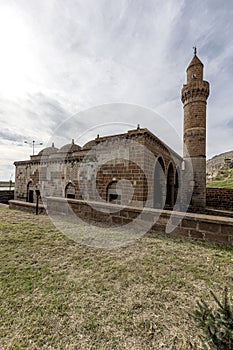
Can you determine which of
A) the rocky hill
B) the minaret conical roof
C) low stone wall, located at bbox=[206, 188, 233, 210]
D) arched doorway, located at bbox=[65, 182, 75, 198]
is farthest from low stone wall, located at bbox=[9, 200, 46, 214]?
the rocky hill

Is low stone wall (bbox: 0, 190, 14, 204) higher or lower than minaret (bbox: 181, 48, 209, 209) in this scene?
lower

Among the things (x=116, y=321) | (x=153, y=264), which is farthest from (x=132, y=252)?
(x=116, y=321)

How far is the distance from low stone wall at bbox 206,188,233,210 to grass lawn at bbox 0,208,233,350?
14000 mm

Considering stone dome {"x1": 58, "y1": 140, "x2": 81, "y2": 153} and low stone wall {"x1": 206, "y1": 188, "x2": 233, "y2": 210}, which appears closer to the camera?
low stone wall {"x1": 206, "y1": 188, "x2": 233, "y2": 210}

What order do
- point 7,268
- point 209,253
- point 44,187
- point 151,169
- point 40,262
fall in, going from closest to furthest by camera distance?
point 7,268, point 40,262, point 209,253, point 151,169, point 44,187

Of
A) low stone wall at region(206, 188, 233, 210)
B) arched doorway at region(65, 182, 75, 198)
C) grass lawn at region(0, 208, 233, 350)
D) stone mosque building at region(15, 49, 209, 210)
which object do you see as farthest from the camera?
low stone wall at region(206, 188, 233, 210)

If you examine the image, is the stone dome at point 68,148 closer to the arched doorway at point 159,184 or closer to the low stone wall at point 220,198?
the arched doorway at point 159,184

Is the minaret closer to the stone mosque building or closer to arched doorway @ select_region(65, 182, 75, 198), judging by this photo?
the stone mosque building

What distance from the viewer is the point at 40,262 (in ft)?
9.93

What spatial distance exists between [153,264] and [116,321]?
1.36 meters

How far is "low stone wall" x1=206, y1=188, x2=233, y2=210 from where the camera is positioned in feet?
49.5

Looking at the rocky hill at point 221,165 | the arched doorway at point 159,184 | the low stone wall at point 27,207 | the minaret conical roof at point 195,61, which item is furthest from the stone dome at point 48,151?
the rocky hill at point 221,165

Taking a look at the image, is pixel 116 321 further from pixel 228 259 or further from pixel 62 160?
pixel 62 160

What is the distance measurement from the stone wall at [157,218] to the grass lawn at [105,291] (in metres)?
0.36
